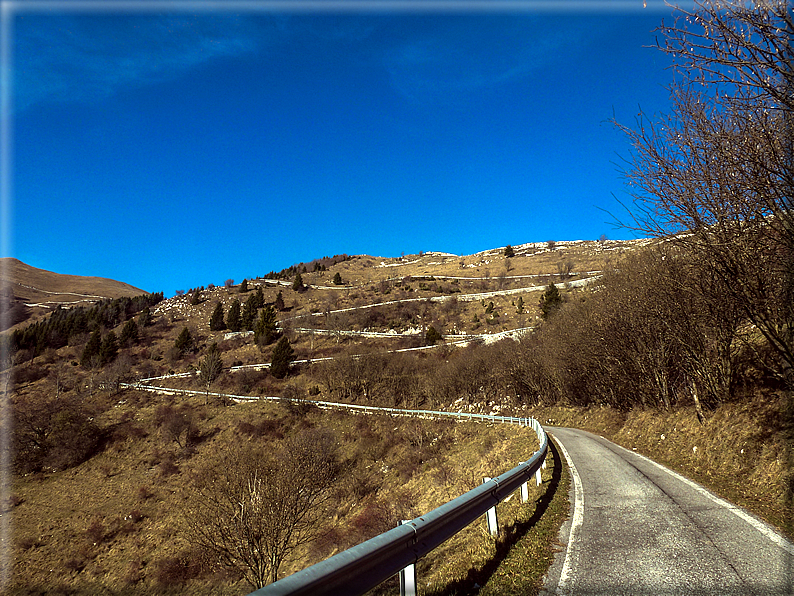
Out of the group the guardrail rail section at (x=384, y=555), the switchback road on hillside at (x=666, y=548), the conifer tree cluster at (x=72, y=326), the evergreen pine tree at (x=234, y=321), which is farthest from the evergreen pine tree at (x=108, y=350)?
the switchback road on hillside at (x=666, y=548)

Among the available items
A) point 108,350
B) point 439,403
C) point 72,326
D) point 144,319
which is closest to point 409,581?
point 439,403

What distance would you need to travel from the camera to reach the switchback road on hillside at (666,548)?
3.91 m

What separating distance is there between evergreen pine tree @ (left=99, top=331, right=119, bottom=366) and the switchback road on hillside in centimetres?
9193

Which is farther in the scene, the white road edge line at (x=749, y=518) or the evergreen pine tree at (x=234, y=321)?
the evergreen pine tree at (x=234, y=321)

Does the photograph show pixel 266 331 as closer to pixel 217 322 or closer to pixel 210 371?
pixel 210 371

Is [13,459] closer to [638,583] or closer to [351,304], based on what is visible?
[638,583]

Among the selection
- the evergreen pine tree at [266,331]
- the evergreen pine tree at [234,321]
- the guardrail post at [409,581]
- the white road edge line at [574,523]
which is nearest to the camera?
the guardrail post at [409,581]

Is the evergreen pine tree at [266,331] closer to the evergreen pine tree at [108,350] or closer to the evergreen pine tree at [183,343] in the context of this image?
the evergreen pine tree at [183,343]

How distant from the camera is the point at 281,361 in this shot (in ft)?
205

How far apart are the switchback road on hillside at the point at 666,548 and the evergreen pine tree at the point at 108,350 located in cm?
9193

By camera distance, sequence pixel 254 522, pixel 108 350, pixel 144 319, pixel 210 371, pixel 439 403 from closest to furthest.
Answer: pixel 254 522
pixel 439 403
pixel 210 371
pixel 108 350
pixel 144 319

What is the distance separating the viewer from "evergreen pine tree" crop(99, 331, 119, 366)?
7625cm

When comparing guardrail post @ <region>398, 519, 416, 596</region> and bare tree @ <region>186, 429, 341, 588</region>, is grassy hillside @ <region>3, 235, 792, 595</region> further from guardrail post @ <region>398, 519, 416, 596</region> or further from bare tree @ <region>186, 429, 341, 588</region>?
bare tree @ <region>186, 429, 341, 588</region>

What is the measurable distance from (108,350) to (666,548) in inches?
3752
